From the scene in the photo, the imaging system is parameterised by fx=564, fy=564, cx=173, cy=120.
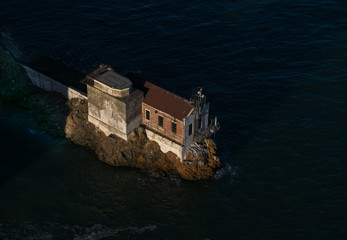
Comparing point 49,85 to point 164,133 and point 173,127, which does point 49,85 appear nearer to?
point 164,133

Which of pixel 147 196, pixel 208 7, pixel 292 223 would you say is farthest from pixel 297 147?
pixel 208 7

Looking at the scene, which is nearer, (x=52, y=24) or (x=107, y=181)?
(x=107, y=181)

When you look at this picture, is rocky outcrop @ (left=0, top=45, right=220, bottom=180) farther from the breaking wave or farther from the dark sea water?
the breaking wave

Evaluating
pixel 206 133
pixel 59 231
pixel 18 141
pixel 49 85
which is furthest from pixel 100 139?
pixel 59 231

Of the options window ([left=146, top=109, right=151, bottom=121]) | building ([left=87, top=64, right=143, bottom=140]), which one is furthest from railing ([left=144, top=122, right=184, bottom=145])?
building ([left=87, top=64, right=143, bottom=140])

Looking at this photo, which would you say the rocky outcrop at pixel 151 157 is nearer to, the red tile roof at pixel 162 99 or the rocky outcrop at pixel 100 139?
the rocky outcrop at pixel 100 139

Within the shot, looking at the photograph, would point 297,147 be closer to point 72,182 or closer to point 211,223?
Answer: point 211,223
